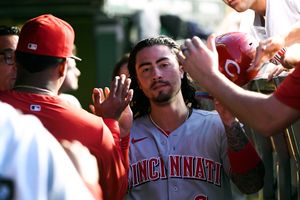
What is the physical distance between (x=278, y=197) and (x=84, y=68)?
8417mm

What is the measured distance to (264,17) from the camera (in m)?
4.85

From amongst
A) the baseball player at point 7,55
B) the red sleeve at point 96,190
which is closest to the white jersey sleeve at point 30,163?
the red sleeve at point 96,190

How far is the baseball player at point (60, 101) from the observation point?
13.0 ft

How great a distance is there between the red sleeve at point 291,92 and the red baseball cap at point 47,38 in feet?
4.34

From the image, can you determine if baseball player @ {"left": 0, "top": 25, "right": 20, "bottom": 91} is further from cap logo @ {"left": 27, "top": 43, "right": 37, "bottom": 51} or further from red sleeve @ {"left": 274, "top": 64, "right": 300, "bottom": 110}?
red sleeve @ {"left": 274, "top": 64, "right": 300, "bottom": 110}

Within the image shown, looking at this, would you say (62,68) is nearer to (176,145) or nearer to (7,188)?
(176,145)

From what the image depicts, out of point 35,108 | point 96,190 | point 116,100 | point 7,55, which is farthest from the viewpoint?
point 7,55

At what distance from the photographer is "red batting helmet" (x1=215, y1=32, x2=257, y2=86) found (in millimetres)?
4215

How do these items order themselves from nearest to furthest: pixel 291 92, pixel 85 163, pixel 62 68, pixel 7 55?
pixel 291 92 → pixel 85 163 → pixel 62 68 → pixel 7 55

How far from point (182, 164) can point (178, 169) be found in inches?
1.4

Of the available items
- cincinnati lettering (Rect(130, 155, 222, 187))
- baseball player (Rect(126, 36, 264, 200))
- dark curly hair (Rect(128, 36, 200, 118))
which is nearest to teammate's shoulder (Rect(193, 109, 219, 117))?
baseball player (Rect(126, 36, 264, 200))

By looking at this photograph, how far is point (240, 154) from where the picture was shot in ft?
14.5

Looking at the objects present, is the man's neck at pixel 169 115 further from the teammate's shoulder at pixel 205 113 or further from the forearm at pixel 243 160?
the forearm at pixel 243 160

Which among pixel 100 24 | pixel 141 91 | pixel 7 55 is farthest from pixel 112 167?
pixel 100 24
